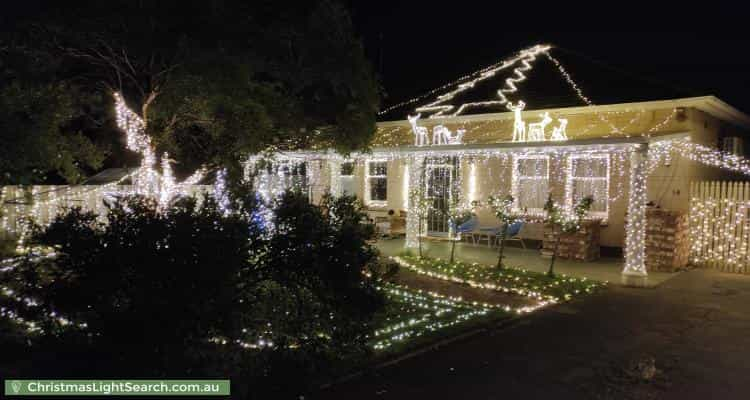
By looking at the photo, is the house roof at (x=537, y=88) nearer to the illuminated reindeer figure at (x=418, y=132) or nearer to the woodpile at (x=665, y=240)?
the illuminated reindeer figure at (x=418, y=132)

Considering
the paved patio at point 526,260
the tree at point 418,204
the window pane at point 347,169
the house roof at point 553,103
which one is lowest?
the paved patio at point 526,260

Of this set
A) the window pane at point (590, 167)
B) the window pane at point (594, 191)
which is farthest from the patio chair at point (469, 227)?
the window pane at point (590, 167)

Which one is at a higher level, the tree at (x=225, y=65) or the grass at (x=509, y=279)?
the tree at (x=225, y=65)

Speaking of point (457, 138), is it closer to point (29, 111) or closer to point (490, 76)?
point (490, 76)

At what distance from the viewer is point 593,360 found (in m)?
6.13

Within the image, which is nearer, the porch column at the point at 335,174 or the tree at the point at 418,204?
the tree at the point at 418,204

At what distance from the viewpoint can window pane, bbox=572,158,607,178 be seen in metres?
13.5

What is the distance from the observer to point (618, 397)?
5121 mm

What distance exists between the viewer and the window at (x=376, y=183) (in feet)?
58.0

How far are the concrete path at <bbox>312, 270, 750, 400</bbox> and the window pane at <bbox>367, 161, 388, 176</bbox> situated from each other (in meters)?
9.58

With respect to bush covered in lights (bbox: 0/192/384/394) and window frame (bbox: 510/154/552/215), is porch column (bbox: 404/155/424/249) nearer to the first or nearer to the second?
window frame (bbox: 510/154/552/215)

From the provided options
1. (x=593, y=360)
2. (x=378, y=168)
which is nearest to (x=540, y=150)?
(x=593, y=360)

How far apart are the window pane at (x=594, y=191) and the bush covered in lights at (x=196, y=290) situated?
10.3 m

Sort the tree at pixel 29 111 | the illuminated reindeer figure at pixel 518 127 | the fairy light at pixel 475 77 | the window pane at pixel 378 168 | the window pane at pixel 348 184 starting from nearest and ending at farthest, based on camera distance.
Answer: the tree at pixel 29 111 < the illuminated reindeer figure at pixel 518 127 < the fairy light at pixel 475 77 < the window pane at pixel 378 168 < the window pane at pixel 348 184
